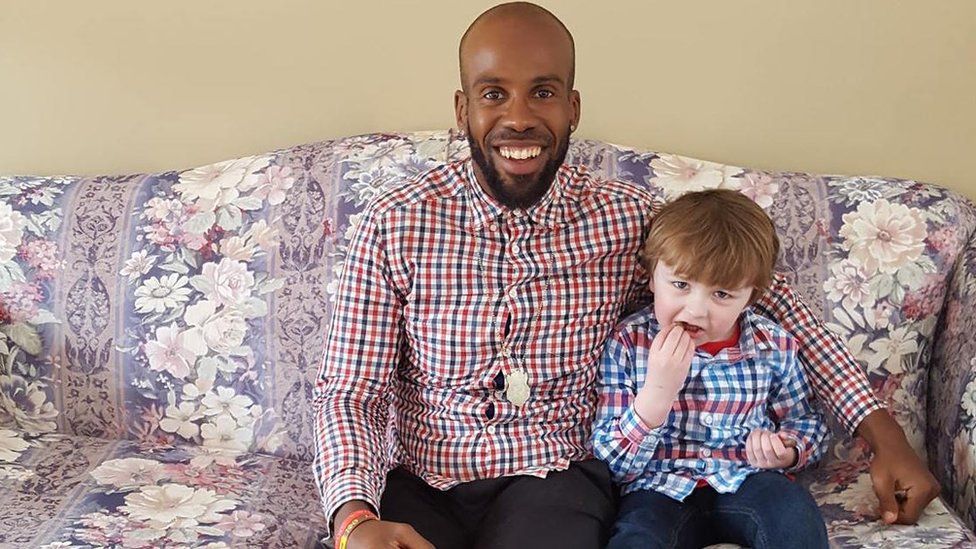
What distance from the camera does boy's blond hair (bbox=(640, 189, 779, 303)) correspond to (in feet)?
5.36

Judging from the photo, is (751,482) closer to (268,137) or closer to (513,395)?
(513,395)

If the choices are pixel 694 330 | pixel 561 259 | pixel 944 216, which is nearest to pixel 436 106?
pixel 561 259

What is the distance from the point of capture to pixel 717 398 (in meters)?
1.74

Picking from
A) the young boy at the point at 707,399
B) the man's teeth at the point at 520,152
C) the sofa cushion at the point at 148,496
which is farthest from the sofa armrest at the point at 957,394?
the sofa cushion at the point at 148,496

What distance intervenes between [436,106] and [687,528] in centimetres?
103

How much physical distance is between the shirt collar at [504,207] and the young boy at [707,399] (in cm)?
15

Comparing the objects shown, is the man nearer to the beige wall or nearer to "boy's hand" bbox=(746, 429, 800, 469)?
"boy's hand" bbox=(746, 429, 800, 469)

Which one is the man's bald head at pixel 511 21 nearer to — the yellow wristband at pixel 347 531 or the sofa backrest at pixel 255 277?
the sofa backrest at pixel 255 277

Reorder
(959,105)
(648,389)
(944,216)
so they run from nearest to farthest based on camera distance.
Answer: (648,389) → (944,216) → (959,105)

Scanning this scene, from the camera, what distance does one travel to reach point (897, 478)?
1692mm

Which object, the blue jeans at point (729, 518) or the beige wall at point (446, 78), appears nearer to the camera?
the blue jeans at point (729, 518)

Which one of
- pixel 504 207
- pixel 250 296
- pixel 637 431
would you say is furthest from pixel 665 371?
pixel 250 296

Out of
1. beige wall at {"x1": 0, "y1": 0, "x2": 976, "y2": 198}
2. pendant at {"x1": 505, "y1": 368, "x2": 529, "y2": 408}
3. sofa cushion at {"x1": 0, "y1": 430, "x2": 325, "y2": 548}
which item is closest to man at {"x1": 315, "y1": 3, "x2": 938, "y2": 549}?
pendant at {"x1": 505, "y1": 368, "x2": 529, "y2": 408}

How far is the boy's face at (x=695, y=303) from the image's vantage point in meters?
1.66
